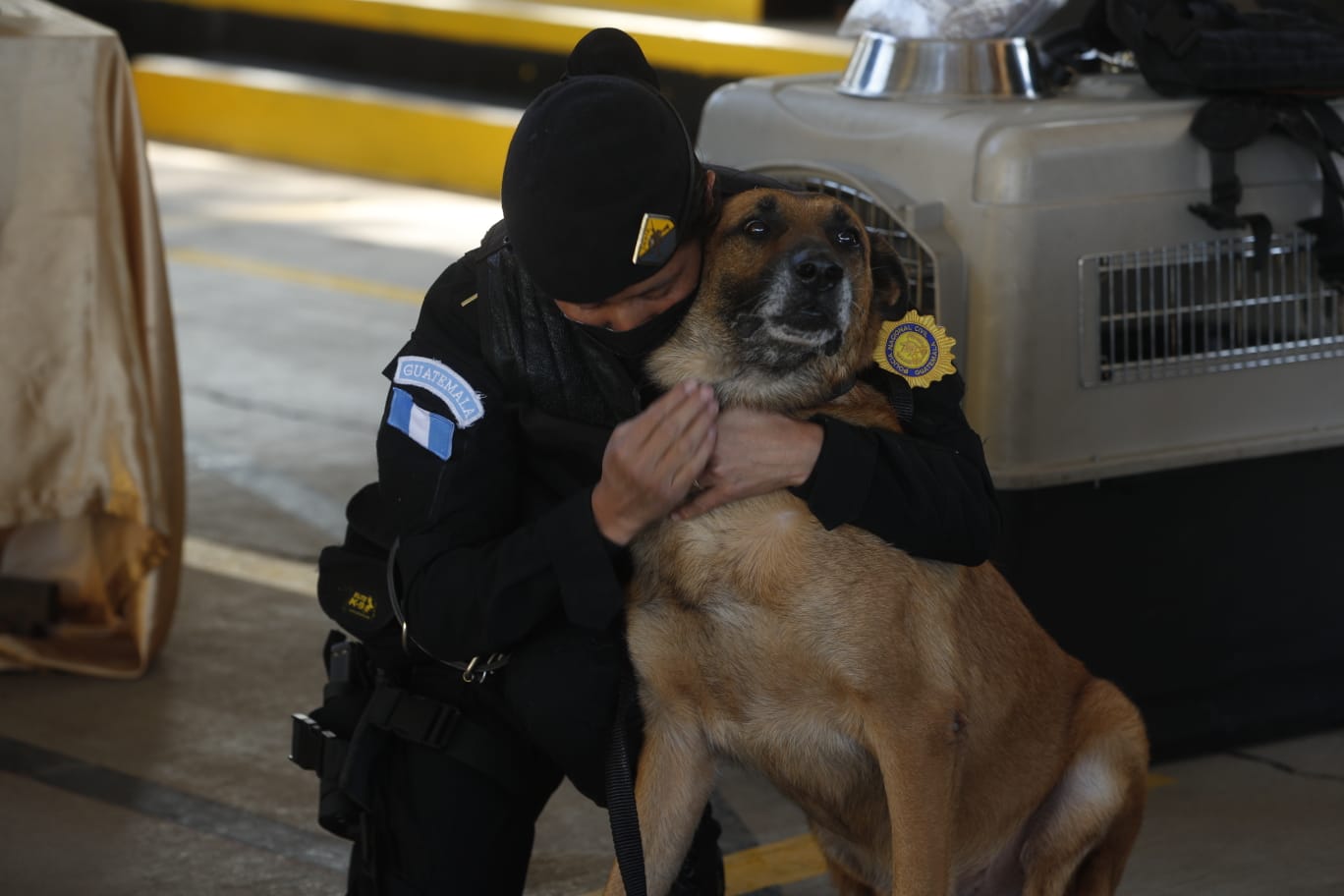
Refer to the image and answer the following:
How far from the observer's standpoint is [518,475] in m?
2.44

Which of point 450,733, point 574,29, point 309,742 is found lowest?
point 574,29

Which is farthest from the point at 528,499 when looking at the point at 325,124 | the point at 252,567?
the point at 325,124

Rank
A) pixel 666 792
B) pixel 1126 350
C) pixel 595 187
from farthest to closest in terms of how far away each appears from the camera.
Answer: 1. pixel 1126 350
2. pixel 666 792
3. pixel 595 187

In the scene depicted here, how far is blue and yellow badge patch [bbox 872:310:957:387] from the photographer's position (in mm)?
2295

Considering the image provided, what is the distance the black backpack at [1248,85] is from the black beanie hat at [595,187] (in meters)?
1.40

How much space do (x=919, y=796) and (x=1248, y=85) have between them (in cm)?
166

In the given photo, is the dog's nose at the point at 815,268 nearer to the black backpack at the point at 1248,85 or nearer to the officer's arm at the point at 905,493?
the officer's arm at the point at 905,493

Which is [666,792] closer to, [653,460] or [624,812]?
[624,812]

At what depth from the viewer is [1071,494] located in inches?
123

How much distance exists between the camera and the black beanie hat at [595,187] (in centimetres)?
202

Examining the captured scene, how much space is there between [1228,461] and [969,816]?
3.79 feet

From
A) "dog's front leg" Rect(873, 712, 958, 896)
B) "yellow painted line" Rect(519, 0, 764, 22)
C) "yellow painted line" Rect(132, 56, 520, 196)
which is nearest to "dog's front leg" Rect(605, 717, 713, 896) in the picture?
"dog's front leg" Rect(873, 712, 958, 896)

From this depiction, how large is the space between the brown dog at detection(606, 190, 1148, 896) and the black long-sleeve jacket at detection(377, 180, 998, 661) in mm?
70

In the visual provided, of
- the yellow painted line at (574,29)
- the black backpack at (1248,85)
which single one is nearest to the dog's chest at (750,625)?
the black backpack at (1248,85)
